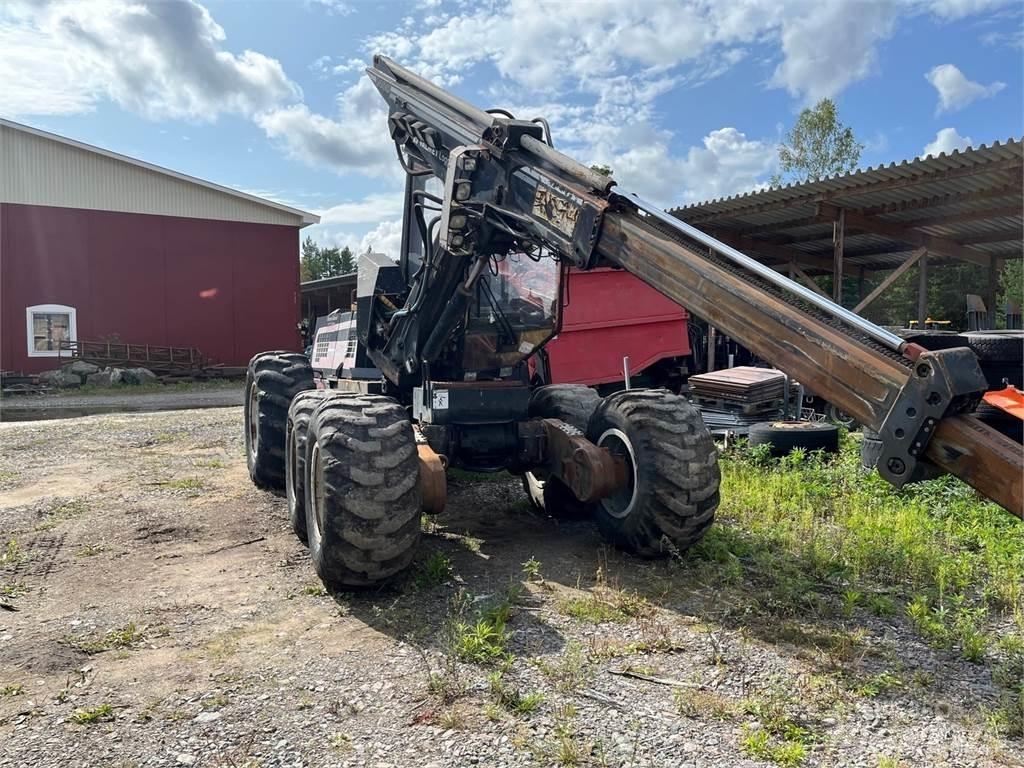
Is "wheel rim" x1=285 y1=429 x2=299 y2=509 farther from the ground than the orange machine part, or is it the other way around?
the orange machine part

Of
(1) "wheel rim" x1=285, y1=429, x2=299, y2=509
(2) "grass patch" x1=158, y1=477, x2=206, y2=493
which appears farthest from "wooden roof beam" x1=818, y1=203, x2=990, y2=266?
(2) "grass patch" x1=158, y1=477, x2=206, y2=493

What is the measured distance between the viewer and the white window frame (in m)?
22.8

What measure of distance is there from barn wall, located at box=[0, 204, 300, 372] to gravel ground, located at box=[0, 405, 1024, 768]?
2006 cm

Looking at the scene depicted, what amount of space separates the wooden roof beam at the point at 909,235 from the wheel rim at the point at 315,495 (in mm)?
10596

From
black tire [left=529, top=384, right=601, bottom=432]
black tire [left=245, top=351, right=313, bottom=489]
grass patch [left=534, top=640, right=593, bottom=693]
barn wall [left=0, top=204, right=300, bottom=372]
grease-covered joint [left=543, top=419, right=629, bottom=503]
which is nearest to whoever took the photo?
grass patch [left=534, top=640, right=593, bottom=693]

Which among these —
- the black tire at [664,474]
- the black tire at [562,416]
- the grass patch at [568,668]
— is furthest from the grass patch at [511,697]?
the black tire at [562,416]

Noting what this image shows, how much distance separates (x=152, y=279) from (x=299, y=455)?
2163 centimetres

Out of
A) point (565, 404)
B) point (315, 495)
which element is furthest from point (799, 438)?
point (315, 495)

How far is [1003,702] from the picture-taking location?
3.29m

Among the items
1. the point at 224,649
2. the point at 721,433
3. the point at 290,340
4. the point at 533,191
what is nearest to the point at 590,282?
the point at 721,433

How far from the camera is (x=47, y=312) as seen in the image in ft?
75.5

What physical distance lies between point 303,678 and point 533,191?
299 centimetres

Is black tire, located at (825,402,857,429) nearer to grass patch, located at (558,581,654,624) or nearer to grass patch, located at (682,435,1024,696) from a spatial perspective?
grass patch, located at (682,435,1024,696)

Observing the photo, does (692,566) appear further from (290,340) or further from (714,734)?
(290,340)
